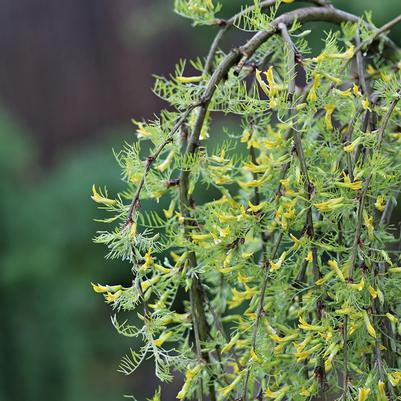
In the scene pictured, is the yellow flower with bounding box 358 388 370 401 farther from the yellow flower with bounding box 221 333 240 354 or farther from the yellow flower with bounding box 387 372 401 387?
the yellow flower with bounding box 221 333 240 354

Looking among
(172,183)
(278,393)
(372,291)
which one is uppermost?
(172,183)

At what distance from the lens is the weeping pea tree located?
0.91 meters

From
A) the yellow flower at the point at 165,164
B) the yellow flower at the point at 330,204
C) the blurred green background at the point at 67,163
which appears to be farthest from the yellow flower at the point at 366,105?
the blurred green background at the point at 67,163

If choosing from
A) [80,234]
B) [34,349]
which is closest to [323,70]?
[34,349]

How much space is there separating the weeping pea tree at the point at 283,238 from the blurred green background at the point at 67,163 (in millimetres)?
2000

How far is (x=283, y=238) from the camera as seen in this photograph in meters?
0.98

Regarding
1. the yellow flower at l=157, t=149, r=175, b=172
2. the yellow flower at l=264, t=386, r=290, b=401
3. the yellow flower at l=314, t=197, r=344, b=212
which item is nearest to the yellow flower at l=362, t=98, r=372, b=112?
the yellow flower at l=314, t=197, r=344, b=212

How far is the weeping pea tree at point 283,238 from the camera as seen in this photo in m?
0.91

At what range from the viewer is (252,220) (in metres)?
0.93

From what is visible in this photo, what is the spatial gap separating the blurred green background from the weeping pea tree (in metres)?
2.00

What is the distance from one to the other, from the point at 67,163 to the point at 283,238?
10.6 feet

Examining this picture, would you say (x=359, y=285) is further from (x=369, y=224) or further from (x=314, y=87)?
(x=314, y=87)

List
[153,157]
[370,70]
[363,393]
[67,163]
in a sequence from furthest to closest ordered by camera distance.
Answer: [67,163] → [370,70] → [153,157] → [363,393]

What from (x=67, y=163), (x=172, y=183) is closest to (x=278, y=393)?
(x=172, y=183)
